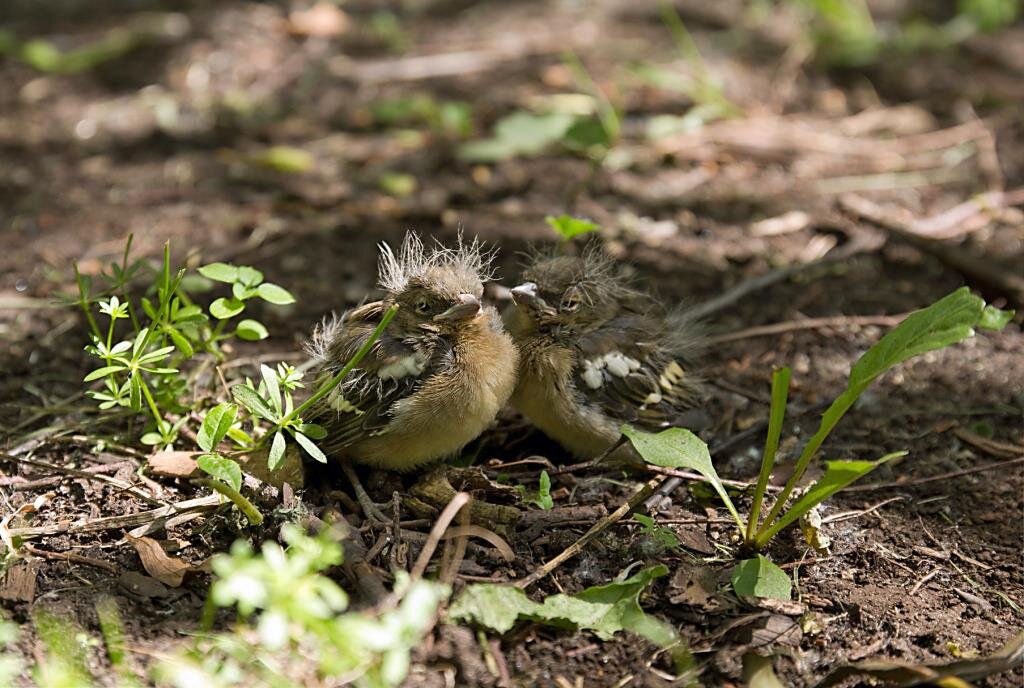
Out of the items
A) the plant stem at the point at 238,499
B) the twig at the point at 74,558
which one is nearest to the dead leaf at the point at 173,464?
the plant stem at the point at 238,499

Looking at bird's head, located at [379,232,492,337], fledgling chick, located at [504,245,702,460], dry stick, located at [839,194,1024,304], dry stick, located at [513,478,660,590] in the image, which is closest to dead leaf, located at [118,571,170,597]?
dry stick, located at [513,478,660,590]

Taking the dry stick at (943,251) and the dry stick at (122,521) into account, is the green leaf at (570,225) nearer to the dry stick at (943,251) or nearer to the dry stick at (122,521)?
the dry stick at (122,521)

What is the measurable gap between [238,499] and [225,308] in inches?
27.1

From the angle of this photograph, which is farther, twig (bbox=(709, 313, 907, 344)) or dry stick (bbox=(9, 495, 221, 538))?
twig (bbox=(709, 313, 907, 344))

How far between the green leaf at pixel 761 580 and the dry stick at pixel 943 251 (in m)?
2.49

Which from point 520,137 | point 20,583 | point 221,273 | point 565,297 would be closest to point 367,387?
point 221,273

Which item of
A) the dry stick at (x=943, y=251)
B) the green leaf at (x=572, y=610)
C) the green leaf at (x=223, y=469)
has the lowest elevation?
the dry stick at (x=943, y=251)

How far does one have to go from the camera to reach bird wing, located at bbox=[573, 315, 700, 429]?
4.06 m

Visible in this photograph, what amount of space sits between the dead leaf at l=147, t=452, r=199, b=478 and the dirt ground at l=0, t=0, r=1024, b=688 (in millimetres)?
75

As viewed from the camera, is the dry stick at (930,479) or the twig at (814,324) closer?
the dry stick at (930,479)

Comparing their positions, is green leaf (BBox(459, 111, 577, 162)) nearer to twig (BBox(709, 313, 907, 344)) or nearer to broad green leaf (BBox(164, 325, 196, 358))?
twig (BBox(709, 313, 907, 344))

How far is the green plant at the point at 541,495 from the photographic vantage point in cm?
354

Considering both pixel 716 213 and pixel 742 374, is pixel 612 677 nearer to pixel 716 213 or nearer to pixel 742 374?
pixel 742 374

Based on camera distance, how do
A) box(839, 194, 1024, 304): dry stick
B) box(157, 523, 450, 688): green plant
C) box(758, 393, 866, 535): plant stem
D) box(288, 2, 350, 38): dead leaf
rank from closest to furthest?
box(157, 523, 450, 688): green plant
box(758, 393, 866, 535): plant stem
box(839, 194, 1024, 304): dry stick
box(288, 2, 350, 38): dead leaf
